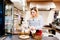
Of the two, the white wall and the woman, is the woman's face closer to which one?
the woman

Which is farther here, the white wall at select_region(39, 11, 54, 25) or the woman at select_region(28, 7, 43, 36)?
the white wall at select_region(39, 11, 54, 25)

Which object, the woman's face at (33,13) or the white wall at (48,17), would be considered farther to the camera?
the white wall at (48,17)

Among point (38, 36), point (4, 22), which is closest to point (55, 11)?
point (38, 36)

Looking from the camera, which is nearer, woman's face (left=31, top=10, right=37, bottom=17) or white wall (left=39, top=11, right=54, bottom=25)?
woman's face (left=31, top=10, right=37, bottom=17)

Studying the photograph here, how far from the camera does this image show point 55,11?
6.41ft

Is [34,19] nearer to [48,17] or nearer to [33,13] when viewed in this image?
[33,13]

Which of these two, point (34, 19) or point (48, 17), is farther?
point (48, 17)

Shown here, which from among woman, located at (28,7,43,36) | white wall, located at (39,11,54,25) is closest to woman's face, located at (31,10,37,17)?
woman, located at (28,7,43,36)


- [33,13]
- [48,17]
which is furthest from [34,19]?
[48,17]

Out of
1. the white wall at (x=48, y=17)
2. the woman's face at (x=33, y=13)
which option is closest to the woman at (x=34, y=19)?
the woman's face at (x=33, y=13)

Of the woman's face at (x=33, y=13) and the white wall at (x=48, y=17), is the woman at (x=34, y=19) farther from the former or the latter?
the white wall at (x=48, y=17)

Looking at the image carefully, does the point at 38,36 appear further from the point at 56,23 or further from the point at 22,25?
the point at 56,23

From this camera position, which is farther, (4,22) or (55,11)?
(55,11)

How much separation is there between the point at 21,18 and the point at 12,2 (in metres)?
0.24
